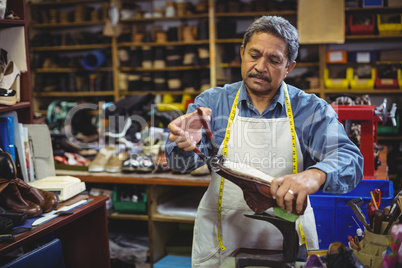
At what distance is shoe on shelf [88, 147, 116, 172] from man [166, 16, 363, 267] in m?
1.48

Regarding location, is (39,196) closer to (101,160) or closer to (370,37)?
(101,160)

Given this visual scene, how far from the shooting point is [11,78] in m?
2.33

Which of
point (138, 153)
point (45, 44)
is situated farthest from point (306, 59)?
point (45, 44)

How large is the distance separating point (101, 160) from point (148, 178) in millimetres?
450

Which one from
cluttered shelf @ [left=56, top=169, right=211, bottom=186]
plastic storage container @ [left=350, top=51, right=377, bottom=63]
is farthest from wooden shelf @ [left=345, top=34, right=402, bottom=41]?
cluttered shelf @ [left=56, top=169, right=211, bottom=186]

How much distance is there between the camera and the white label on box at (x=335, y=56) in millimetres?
5359

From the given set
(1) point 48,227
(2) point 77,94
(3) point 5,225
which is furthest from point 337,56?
(3) point 5,225

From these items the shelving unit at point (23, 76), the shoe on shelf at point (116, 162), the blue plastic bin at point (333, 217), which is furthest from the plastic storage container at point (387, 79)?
the shelving unit at point (23, 76)

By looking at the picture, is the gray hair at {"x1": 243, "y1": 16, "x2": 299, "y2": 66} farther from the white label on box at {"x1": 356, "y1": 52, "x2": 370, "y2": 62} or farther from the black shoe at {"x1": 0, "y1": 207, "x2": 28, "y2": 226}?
the white label on box at {"x1": 356, "y1": 52, "x2": 370, "y2": 62}

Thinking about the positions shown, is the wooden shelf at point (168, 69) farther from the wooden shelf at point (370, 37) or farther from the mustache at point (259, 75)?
the mustache at point (259, 75)

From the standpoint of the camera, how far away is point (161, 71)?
6062 millimetres

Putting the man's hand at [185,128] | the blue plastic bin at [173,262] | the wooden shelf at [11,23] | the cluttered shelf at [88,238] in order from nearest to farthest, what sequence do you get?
the man's hand at [185,128], the wooden shelf at [11,23], the cluttered shelf at [88,238], the blue plastic bin at [173,262]

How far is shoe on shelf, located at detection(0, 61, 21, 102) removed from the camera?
2.29 m

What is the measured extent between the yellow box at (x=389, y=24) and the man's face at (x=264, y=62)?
4006 millimetres
